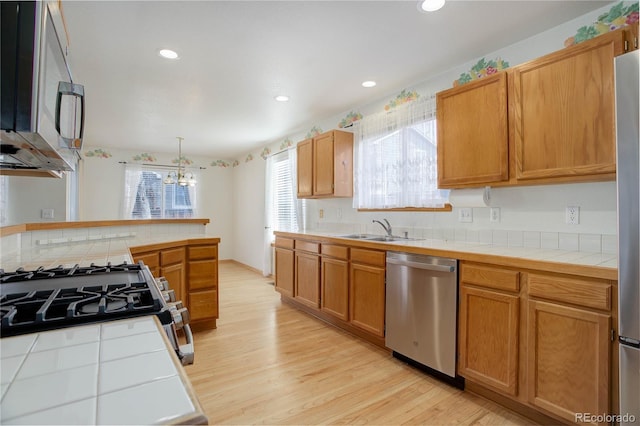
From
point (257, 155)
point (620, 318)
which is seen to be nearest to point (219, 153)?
point (257, 155)

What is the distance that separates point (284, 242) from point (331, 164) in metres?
1.13

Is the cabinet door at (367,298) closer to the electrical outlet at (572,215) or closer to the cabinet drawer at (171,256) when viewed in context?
the electrical outlet at (572,215)

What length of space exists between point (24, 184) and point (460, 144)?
4276 mm

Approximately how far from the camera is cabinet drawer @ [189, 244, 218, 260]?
312 centimetres

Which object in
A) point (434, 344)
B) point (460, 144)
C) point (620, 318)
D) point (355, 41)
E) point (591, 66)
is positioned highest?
point (355, 41)

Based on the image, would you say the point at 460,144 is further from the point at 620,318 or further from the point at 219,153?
the point at 219,153

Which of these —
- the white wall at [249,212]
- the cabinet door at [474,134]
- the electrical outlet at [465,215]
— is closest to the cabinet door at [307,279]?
the electrical outlet at [465,215]

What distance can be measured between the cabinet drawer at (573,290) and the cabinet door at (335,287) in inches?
62.9

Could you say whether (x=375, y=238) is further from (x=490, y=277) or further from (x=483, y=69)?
(x=483, y=69)

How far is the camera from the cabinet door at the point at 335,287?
9.98 feet

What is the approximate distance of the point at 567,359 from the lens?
1.62m

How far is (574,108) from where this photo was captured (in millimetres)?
1825

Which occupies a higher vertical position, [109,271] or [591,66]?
[591,66]

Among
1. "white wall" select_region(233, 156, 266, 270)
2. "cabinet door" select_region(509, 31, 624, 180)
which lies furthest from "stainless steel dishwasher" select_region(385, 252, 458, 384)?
"white wall" select_region(233, 156, 266, 270)
